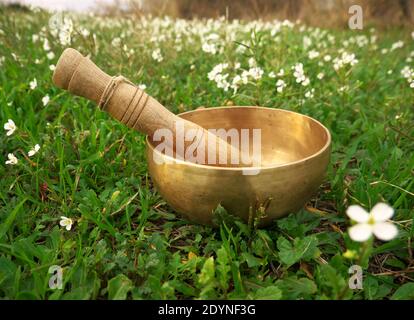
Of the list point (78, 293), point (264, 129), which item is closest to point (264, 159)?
point (264, 129)

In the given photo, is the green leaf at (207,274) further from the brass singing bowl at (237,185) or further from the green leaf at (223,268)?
the brass singing bowl at (237,185)

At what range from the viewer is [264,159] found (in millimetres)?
2045

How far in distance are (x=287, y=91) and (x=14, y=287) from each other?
1.84m

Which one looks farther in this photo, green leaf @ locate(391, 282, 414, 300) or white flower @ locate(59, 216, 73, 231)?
white flower @ locate(59, 216, 73, 231)

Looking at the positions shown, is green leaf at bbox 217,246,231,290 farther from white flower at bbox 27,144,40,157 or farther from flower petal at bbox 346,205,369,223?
white flower at bbox 27,144,40,157

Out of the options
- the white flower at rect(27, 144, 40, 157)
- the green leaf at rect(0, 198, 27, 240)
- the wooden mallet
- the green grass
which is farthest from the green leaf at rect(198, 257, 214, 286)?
the white flower at rect(27, 144, 40, 157)

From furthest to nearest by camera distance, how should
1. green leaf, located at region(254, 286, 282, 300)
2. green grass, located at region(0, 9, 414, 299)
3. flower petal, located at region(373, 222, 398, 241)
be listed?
green grass, located at region(0, 9, 414, 299) < green leaf, located at region(254, 286, 282, 300) < flower petal, located at region(373, 222, 398, 241)

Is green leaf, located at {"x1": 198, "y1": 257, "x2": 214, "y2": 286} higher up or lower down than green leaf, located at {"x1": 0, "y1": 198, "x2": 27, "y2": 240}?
lower down

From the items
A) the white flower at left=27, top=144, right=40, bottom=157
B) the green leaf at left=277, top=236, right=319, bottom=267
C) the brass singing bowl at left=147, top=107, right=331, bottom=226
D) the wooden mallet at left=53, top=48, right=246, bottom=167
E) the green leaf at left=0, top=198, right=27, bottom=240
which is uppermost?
the wooden mallet at left=53, top=48, right=246, bottom=167

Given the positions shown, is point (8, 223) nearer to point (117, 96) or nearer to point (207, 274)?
point (117, 96)

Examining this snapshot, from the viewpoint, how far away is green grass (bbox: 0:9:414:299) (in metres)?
1.39

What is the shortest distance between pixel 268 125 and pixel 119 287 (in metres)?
0.99

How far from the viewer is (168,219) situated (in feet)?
5.89
